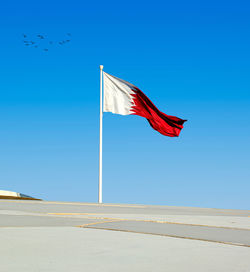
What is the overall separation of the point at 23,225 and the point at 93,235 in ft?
7.09

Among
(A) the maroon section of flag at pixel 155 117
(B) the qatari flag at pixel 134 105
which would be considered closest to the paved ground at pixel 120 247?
(B) the qatari flag at pixel 134 105

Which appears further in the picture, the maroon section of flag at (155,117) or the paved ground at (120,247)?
the maroon section of flag at (155,117)

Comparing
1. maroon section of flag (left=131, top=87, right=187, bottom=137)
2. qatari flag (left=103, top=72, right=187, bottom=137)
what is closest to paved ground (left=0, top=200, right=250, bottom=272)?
qatari flag (left=103, top=72, right=187, bottom=137)

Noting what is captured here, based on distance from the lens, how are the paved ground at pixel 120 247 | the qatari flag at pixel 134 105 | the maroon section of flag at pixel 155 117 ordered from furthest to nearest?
the maroon section of flag at pixel 155 117, the qatari flag at pixel 134 105, the paved ground at pixel 120 247

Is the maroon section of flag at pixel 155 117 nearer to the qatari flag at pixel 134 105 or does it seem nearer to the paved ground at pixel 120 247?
the qatari flag at pixel 134 105

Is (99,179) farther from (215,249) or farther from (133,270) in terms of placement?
(133,270)

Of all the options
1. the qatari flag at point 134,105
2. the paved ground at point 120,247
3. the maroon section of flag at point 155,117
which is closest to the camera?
the paved ground at point 120,247

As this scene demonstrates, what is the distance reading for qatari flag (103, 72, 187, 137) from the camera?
24.5m

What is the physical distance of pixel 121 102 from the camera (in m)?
25.0

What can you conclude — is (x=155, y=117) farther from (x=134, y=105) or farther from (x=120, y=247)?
(x=120, y=247)

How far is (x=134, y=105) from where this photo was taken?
25.5 m

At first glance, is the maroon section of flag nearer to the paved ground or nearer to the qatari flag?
the qatari flag

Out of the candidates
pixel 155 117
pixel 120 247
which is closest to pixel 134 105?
pixel 155 117

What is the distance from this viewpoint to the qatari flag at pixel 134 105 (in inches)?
966
